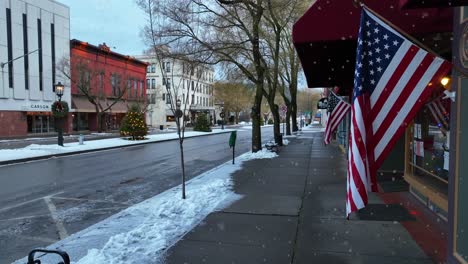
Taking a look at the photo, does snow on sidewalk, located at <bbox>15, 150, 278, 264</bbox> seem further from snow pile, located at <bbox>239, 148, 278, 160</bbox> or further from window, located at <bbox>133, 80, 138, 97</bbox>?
window, located at <bbox>133, 80, 138, 97</bbox>

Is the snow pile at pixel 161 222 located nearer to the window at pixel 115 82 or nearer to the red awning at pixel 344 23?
the red awning at pixel 344 23

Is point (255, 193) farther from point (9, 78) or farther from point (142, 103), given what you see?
point (142, 103)

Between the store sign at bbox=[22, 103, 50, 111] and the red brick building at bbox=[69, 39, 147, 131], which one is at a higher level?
the red brick building at bbox=[69, 39, 147, 131]

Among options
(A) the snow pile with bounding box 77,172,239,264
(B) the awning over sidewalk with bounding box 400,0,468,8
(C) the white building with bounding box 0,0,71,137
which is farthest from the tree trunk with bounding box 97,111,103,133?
(B) the awning over sidewalk with bounding box 400,0,468,8

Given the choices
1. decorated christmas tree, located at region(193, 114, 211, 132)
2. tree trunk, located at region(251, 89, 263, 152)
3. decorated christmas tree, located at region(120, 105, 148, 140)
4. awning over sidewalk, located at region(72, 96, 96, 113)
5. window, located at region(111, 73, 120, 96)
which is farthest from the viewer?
window, located at region(111, 73, 120, 96)

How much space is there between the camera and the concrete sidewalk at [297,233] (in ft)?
16.6

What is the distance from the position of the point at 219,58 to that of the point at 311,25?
50.7 ft

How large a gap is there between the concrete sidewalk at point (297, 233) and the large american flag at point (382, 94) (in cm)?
200

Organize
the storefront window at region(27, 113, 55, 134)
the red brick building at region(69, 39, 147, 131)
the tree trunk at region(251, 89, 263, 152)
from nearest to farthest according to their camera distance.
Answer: the tree trunk at region(251, 89, 263, 152) → the storefront window at region(27, 113, 55, 134) → the red brick building at region(69, 39, 147, 131)

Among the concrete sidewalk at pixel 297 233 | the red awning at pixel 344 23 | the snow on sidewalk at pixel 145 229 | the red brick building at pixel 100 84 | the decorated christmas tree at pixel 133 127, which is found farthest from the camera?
the red brick building at pixel 100 84

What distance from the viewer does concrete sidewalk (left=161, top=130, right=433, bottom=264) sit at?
507 centimetres

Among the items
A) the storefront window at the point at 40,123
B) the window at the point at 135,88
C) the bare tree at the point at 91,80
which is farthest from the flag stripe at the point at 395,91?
→ the window at the point at 135,88

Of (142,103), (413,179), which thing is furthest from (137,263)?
(142,103)

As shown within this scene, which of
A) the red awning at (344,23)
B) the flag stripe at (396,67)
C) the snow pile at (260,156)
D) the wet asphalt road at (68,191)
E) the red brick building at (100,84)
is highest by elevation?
the red brick building at (100,84)
